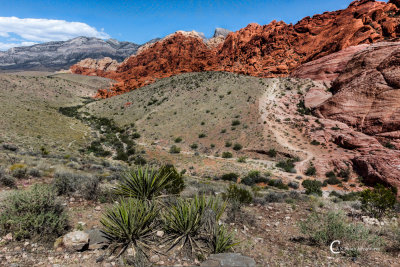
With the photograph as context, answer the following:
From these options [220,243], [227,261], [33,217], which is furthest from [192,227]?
[33,217]

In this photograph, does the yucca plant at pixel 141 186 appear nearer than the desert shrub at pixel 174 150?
Yes

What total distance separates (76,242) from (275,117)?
1007 inches

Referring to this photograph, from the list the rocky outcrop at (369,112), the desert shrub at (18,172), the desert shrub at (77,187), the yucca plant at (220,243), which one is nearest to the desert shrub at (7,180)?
the desert shrub at (18,172)

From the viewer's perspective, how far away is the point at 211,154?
23062 millimetres

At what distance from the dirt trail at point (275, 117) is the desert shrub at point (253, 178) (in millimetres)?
4060

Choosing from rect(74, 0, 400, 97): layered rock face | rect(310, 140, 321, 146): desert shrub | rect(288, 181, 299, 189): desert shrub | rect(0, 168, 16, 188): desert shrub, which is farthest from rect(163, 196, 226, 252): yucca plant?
rect(74, 0, 400, 97): layered rock face

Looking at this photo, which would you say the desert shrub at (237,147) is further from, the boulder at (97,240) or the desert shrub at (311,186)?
the boulder at (97,240)

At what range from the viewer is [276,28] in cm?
5788

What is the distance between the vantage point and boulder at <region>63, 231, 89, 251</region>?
3990mm

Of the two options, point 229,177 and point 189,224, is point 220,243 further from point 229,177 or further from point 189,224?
point 229,177

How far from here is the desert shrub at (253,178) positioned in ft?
49.9

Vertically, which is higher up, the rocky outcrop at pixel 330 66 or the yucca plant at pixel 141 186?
the rocky outcrop at pixel 330 66

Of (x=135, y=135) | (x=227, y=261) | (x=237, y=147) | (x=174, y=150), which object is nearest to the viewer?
(x=227, y=261)

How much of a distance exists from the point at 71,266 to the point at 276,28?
67.5m
